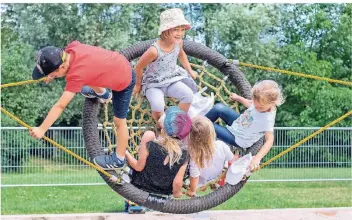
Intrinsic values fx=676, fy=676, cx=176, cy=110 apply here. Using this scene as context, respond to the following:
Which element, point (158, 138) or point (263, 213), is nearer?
point (158, 138)

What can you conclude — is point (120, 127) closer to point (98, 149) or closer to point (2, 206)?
point (98, 149)

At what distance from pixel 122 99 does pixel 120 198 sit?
4541 mm

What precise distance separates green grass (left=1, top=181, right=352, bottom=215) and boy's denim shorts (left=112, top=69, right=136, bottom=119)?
348cm

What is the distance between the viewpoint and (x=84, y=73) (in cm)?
283

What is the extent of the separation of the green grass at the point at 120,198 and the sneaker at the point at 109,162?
3.19 m

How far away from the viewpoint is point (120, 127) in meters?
3.18

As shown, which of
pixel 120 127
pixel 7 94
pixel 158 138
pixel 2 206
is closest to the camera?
pixel 120 127

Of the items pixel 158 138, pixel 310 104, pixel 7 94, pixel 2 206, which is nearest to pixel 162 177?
pixel 158 138

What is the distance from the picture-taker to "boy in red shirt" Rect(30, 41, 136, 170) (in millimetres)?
2807

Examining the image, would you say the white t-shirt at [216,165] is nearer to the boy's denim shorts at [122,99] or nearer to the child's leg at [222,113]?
the child's leg at [222,113]

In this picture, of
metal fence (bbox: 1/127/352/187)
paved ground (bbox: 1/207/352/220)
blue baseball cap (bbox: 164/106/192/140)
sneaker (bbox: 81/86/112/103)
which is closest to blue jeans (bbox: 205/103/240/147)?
blue baseball cap (bbox: 164/106/192/140)

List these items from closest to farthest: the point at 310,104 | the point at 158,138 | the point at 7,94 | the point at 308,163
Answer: the point at 158,138 < the point at 308,163 < the point at 7,94 < the point at 310,104

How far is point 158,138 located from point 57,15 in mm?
7989

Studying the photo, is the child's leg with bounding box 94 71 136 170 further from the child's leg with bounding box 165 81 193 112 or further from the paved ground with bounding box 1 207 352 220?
the paved ground with bounding box 1 207 352 220
